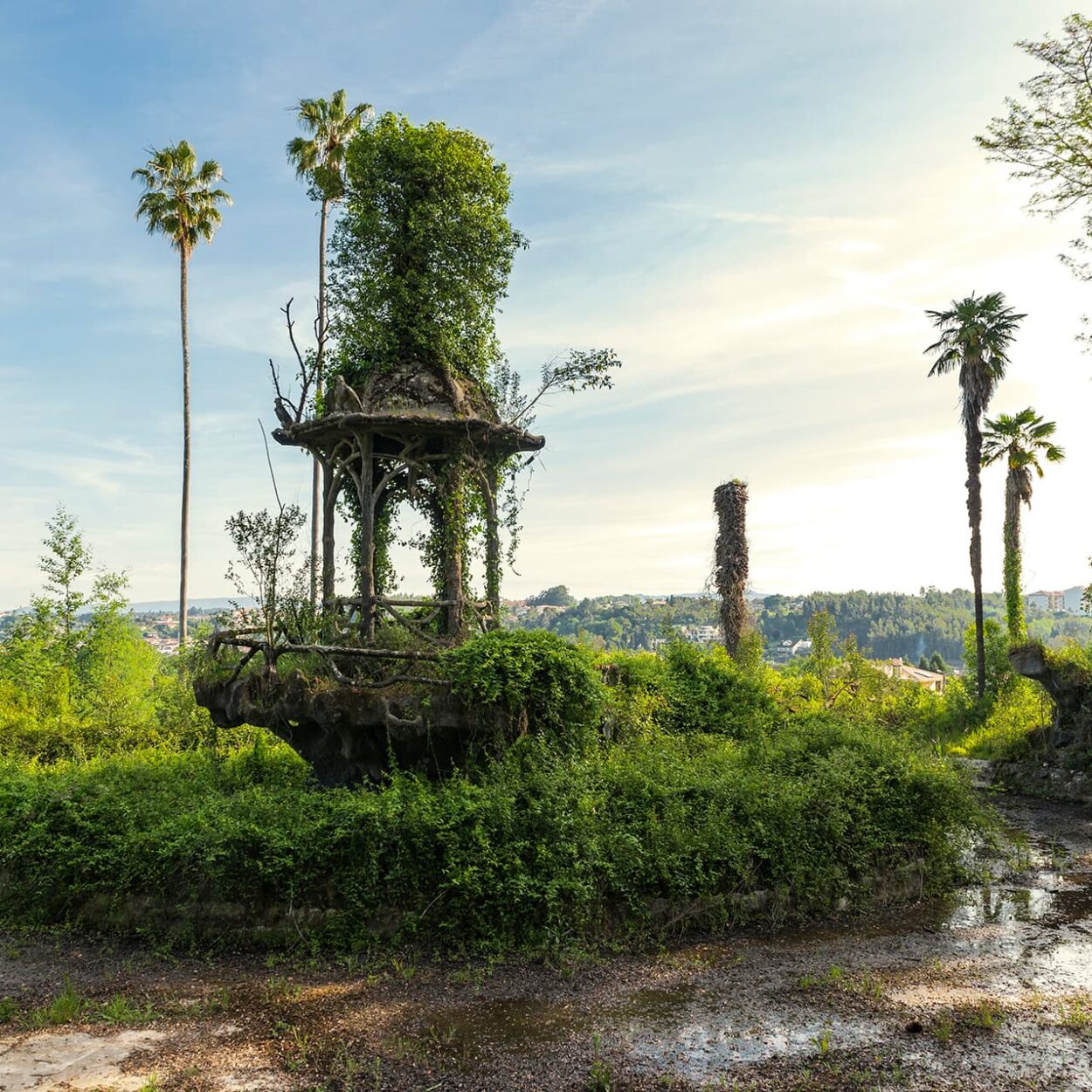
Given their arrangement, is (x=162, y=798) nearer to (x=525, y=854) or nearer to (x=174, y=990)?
(x=174, y=990)

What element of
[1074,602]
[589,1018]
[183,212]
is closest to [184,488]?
[183,212]

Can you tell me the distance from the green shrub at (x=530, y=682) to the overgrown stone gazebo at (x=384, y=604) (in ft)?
1.52

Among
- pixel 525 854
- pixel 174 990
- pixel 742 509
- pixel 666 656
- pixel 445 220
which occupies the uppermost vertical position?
pixel 445 220

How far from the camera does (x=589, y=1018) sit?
23.1 feet

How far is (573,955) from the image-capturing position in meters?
8.19

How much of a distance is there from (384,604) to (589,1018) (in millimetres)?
7462

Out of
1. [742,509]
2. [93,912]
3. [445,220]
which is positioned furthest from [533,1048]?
[742,509]

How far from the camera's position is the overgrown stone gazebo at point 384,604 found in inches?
449

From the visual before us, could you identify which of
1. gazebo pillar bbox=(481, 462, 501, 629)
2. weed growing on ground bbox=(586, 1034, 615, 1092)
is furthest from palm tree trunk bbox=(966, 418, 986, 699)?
weed growing on ground bbox=(586, 1034, 615, 1092)

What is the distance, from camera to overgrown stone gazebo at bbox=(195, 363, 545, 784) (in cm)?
1141

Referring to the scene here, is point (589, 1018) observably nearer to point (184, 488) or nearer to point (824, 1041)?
point (824, 1041)

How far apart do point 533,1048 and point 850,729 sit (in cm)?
774

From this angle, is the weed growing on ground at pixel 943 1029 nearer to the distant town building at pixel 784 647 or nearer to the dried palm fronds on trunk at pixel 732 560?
the dried palm fronds on trunk at pixel 732 560

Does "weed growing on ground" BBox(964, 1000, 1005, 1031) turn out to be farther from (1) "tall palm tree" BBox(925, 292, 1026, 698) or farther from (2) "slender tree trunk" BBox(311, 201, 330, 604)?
(1) "tall palm tree" BBox(925, 292, 1026, 698)
